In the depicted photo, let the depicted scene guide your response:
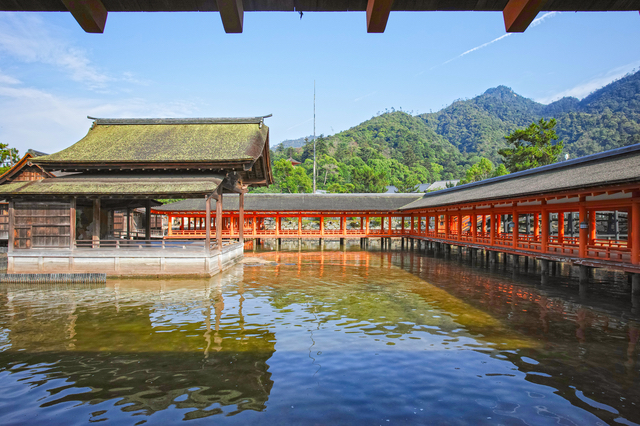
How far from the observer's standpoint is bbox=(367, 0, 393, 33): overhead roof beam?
296 cm

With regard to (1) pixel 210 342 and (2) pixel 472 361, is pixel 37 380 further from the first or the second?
(2) pixel 472 361

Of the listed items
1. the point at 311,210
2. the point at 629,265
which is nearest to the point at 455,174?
the point at 311,210

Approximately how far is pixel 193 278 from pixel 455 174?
102046mm

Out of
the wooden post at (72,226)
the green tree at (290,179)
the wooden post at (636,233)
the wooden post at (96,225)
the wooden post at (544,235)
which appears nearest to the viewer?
the wooden post at (636,233)

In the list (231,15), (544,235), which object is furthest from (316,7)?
(544,235)

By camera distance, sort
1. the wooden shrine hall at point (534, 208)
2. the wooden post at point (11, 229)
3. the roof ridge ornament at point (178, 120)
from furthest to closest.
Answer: the roof ridge ornament at point (178, 120) → the wooden post at point (11, 229) → the wooden shrine hall at point (534, 208)

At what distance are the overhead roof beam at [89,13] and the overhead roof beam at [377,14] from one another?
7.18ft

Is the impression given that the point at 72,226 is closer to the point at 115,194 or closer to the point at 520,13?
the point at 115,194

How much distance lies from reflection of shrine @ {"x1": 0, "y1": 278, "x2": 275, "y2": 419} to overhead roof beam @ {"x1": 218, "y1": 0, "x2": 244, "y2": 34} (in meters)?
5.32

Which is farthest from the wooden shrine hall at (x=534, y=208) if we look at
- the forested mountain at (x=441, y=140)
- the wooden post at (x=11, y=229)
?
the forested mountain at (x=441, y=140)

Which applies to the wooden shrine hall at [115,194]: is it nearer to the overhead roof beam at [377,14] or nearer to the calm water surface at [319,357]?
the calm water surface at [319,357]

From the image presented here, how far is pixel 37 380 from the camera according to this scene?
22.5ft

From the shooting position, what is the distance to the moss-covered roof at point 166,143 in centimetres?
1953

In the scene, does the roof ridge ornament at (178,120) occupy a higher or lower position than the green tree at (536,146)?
lower
